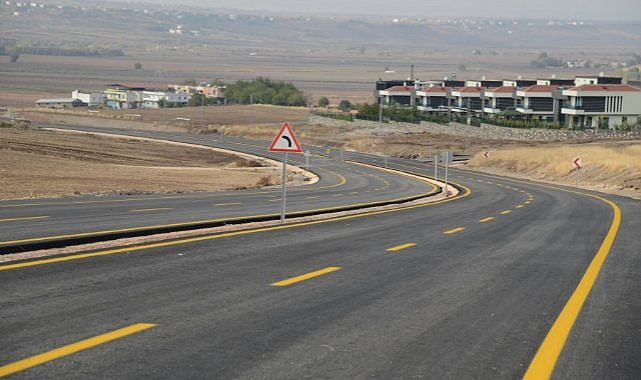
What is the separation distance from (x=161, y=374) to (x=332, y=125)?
138 meters

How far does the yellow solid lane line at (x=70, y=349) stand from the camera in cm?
802

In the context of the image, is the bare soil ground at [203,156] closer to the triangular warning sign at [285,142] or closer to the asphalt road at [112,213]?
the asphalt road at [112,213]

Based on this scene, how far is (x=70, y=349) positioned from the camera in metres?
8.74

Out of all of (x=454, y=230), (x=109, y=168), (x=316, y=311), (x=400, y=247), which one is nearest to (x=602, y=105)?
(x=109, y=168)

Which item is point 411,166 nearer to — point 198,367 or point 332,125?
point 332,125

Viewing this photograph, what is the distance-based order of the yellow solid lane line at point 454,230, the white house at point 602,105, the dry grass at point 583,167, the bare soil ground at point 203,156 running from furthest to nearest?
the white house at point 602,105, the dry grass at point 583,167, the bare soil ground at point 203,156, the yellow solid lane line at point 454,230

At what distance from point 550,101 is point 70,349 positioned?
5037 inches

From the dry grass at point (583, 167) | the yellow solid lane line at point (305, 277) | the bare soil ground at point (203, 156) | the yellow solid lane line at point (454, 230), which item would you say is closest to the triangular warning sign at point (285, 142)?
the yellow solid lane line at point (454, 230)

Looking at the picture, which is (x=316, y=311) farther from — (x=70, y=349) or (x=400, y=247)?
(x=400, y=247)

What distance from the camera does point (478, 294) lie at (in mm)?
13336

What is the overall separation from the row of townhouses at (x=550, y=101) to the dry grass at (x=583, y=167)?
27.5 m

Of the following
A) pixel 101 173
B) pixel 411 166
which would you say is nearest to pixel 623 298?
pixel 101 173

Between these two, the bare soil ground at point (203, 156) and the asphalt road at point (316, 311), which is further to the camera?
the bare soil ground at point (203, 156)

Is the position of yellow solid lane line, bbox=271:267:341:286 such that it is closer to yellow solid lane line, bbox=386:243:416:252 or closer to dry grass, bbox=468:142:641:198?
yellow solid lane line, bbox=386:243:416:252
